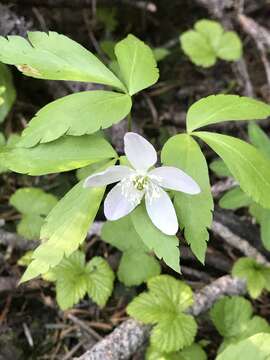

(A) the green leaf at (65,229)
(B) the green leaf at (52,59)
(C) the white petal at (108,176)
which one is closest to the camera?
(C) the white petal at (108,176)

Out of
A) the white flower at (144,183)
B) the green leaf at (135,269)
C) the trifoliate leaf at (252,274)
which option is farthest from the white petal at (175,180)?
the trifoliate leaf at (252,274)

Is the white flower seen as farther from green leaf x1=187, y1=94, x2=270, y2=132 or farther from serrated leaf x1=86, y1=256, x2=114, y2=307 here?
serrated leaf x1=86, y1=256, x2=114, y2=307

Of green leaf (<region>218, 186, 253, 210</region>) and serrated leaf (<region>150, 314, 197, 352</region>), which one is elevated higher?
green leaf (<region>218, 186, 253, 210</region>)

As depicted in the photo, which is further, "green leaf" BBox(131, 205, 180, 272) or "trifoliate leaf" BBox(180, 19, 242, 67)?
"trifoliate leaf" BBox(180, 19, 242, 67)

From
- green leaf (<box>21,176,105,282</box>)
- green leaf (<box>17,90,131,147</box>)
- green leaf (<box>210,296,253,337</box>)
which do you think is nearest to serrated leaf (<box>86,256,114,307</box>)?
green leaf (<box>210,296,253,337</box>)

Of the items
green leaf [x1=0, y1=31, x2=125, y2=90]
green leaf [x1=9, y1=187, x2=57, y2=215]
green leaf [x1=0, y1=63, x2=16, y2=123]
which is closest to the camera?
green leaf [x1=0, y1=31, x2=125, y2=90]

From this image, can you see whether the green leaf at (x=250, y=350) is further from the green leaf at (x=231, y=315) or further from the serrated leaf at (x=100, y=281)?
the serrated leaf at (x=100, y=281)

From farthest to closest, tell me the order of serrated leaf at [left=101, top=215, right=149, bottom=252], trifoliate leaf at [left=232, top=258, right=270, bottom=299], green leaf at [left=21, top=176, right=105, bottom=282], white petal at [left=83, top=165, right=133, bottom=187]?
1. trifoliate leaf at [left=232, top=258, right=270, bottom=299]
2. serrated leaf at [left=101, top=215, right=149, bottom=252]
3. green leaf at [left=21, top=176, right=105, bottom=282]
4. white petal at [left=83, top=165, right=133, bottom=187]
